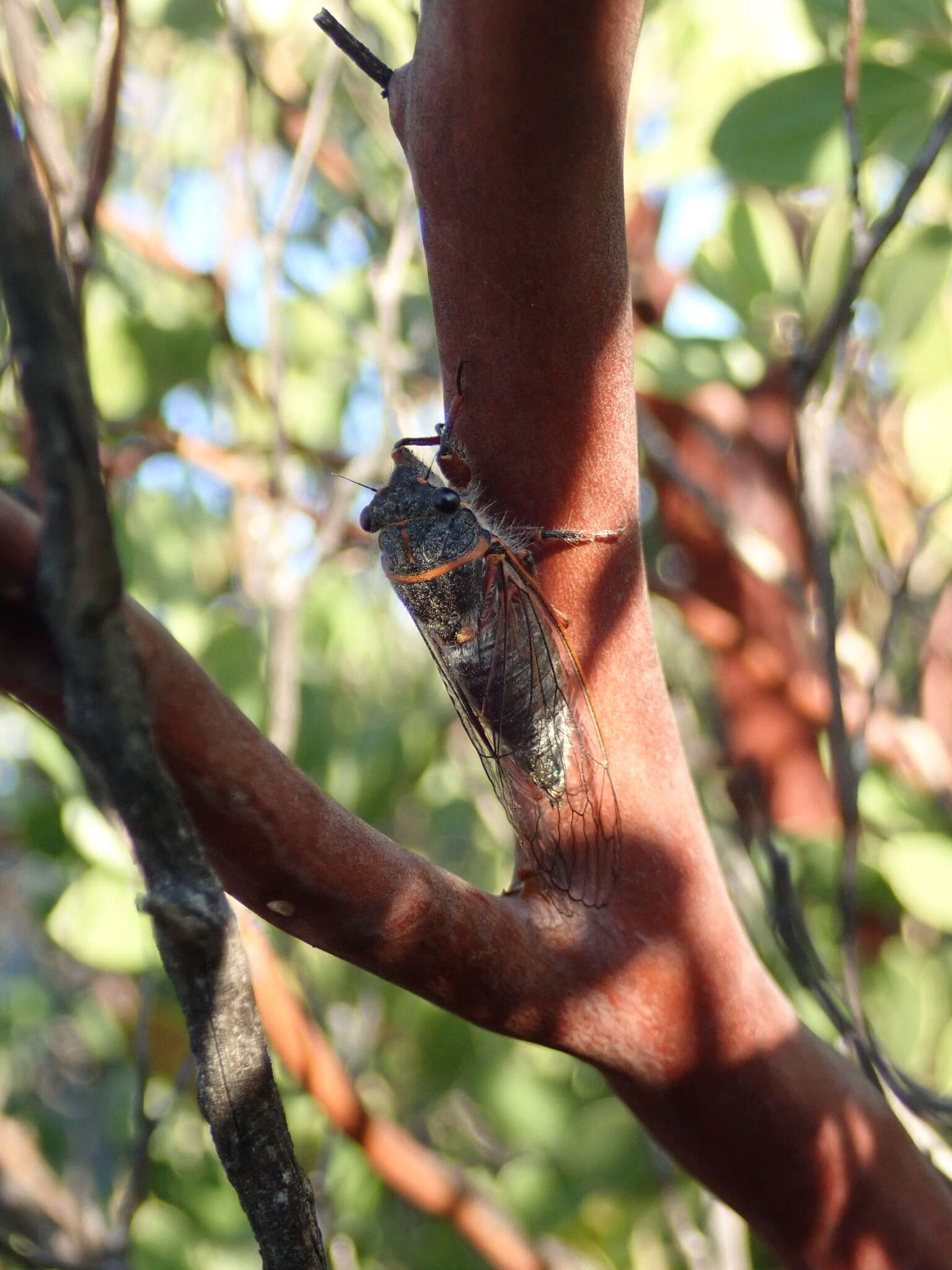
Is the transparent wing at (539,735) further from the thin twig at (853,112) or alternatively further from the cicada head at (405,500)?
the thin twig at (853,112)

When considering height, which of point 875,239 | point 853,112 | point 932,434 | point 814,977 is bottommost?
point 814,977

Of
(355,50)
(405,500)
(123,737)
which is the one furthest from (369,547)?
(123,737)

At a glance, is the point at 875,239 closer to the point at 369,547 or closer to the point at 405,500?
the point at 405,500

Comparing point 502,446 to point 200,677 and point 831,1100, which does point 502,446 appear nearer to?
point 200,677

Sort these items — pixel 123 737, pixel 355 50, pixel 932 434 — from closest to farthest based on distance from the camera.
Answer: pixel 123 737 < pixel 355 50 < pixel 932 434

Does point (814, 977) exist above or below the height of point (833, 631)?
below

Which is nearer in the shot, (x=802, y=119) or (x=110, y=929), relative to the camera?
(x=802, y=119)
